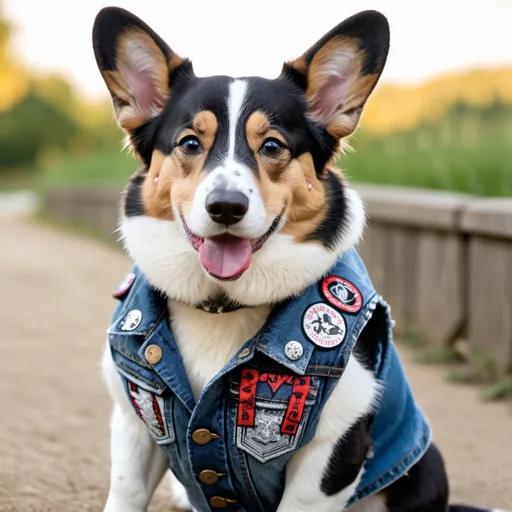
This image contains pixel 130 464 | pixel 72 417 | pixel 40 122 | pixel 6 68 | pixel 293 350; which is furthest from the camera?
pixel 40 122

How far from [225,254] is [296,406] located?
1.63 feet

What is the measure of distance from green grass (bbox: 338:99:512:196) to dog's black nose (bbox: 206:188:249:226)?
365 centimetres

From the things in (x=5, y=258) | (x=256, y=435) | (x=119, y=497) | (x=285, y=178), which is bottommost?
(x=5, y=258)

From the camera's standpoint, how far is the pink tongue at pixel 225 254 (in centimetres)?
269

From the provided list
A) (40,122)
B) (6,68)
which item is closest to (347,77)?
(6,68)

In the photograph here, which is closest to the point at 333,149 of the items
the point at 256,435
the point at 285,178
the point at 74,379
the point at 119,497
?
the point at 285,178

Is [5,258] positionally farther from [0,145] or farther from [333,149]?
[0,145]

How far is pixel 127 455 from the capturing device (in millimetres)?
2916

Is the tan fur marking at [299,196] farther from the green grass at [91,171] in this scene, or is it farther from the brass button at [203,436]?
the green grass at [91,171]

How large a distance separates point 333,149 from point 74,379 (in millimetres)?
3247

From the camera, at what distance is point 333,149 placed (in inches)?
119

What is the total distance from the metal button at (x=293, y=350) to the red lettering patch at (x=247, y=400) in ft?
0.39

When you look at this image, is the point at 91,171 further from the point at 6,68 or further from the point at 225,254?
the point at 225,254

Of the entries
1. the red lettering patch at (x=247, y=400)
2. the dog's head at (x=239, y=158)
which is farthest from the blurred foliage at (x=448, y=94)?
the red lettering patch at (x=247, y=400)
